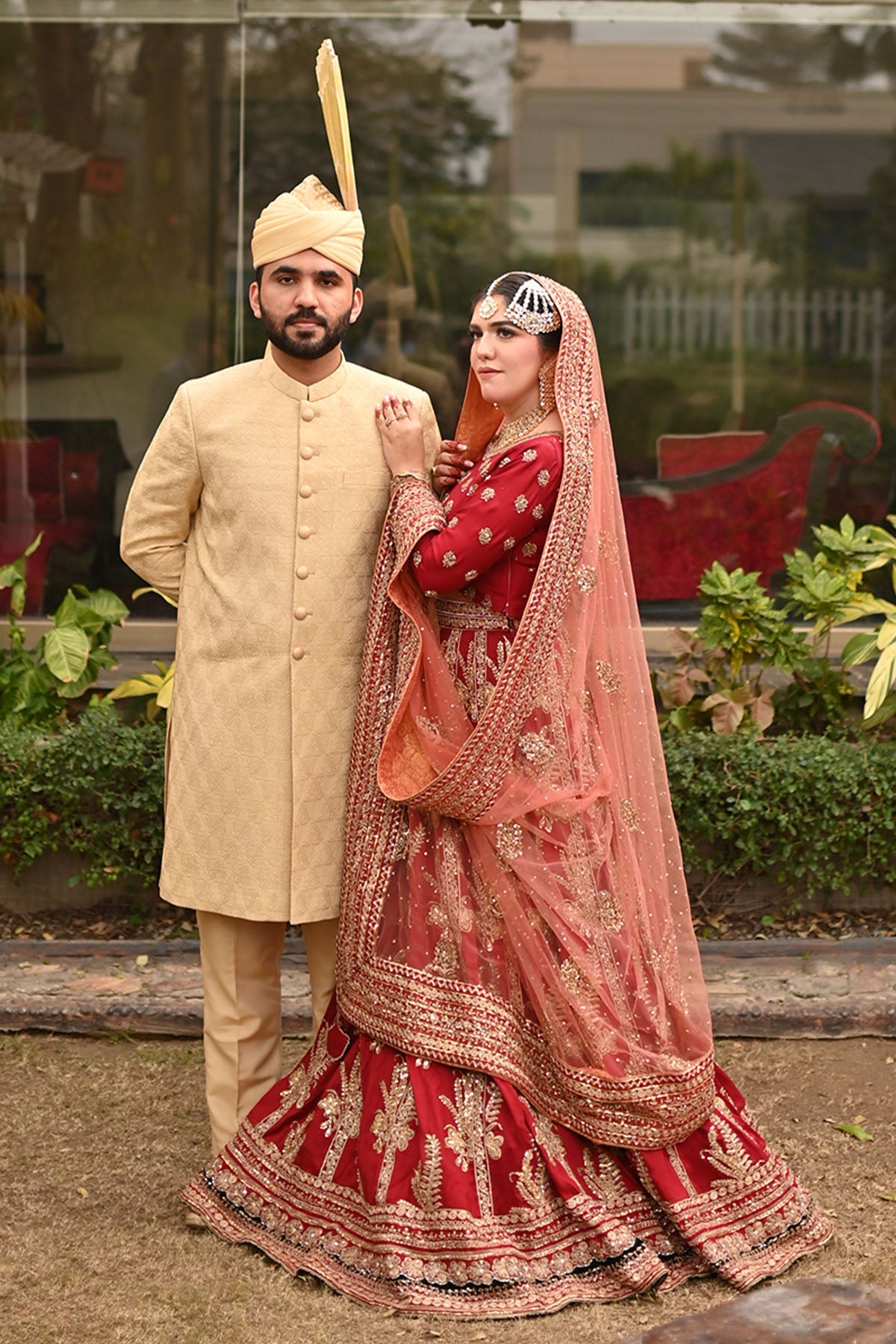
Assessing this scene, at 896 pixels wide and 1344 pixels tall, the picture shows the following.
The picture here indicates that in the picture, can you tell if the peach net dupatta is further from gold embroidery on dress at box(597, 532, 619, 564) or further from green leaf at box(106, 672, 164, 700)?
green leaf at box(106, 672, 164, 700)

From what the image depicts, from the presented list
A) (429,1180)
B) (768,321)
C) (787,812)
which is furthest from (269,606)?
(768,321)

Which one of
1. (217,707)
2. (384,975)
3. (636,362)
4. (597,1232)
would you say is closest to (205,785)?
(217,707)

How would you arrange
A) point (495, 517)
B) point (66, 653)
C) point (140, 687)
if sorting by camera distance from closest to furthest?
1. point (495, 517)
2. point (66, 653)
3. point (140, 687)

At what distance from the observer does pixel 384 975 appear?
122 inches

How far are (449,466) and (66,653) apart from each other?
2.37m

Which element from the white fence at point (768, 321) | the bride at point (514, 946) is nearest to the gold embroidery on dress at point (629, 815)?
the bride at point (514, 946)

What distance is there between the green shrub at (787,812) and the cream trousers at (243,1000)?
5.63 feet

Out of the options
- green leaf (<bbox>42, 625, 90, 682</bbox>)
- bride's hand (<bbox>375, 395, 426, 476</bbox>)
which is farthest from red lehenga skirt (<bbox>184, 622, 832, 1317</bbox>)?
green leaf (<bbox>42, 625, 90, 682</bbox>)

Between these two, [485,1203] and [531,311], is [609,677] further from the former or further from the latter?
[485,1203]

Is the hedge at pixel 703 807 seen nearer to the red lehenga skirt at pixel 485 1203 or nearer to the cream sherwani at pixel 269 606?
the cream sherwani at pixel 269 606

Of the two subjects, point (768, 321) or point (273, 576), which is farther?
point (768, 321)

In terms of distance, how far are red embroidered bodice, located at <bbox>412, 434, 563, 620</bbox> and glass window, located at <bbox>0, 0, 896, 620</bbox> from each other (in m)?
3.82

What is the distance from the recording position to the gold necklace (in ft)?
9.98

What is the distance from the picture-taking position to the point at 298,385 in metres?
3.20
